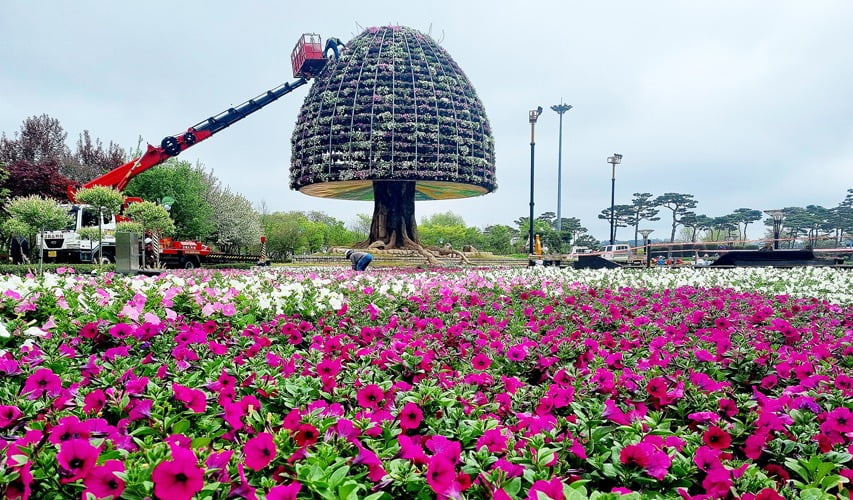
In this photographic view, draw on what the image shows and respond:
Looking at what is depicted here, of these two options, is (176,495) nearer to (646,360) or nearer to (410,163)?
(646,360)

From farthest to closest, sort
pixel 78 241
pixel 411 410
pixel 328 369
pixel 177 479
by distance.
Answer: pixel 78 241
pixel 328 369
pixel 411 410
pixel 177 479

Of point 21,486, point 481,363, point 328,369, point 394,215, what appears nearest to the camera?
point 21,486

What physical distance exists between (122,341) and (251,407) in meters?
1.98

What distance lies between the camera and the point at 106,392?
233 centimetres

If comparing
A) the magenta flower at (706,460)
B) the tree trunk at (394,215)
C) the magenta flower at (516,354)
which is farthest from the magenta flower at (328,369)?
the tree trunk at (394,215)

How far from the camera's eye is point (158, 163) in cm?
3098

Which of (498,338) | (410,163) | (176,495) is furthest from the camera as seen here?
(410,163)

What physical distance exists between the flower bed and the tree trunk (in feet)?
80.5

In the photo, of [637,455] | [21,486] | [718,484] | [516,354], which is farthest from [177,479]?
[516,354]

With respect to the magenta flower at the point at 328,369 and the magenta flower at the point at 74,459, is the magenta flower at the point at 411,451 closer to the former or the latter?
the magenta flower at the point at 328,369

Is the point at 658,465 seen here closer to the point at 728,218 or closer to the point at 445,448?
the point at 445,448

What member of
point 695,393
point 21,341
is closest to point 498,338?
point 695,393

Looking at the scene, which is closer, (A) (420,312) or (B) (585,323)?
(B) (585,323)

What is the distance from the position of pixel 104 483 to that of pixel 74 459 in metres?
0.17
